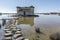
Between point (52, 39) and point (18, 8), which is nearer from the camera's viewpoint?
point (52, 39)

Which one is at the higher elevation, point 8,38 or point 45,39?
point 8,38

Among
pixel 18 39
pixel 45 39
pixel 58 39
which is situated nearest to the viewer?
pixel 18 39

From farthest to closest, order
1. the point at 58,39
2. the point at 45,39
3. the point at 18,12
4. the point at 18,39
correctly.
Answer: the point at 18,12 < the point at 45,39 < the point at 58,39 < the point at 18,39

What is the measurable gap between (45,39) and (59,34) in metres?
0.86

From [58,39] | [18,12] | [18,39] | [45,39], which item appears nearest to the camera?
[18,39]

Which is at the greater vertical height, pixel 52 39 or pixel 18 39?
pixel 18 39

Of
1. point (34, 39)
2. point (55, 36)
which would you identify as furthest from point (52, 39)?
point (34, 39)

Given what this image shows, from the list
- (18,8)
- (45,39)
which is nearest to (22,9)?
(18,8)

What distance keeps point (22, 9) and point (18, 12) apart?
1.57 meters

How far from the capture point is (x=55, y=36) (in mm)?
7980

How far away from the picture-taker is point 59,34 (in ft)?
26.3

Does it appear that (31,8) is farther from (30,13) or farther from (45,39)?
(45,39)

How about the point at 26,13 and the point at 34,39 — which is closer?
the point at 34,39

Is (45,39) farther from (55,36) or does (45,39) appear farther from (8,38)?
(8,38)
